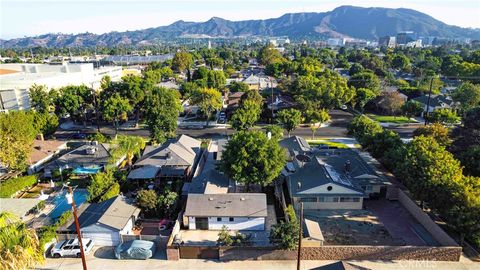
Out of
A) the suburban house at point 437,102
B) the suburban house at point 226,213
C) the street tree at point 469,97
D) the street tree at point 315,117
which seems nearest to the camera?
the suburban house at point 226,213

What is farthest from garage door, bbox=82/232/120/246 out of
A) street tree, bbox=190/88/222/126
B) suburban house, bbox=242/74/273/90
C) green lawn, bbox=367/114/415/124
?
suburban house, bbox=242/74/273/90

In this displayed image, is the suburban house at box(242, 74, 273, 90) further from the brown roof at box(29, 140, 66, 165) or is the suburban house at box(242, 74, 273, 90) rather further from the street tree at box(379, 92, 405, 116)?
the brown roof at box(29, 140, 66, 165)

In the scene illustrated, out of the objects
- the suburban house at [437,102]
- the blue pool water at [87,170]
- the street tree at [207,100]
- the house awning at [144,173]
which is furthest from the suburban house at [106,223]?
the suburban house at [437,102]

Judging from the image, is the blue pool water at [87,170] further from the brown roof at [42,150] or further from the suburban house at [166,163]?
the brown roof at [42,150]

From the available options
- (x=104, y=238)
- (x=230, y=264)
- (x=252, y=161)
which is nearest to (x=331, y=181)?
(x=252, y=161)

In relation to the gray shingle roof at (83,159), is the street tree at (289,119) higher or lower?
higher

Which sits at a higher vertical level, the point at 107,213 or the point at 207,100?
the point at 207,100

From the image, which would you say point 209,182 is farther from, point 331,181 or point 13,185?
point 13,185

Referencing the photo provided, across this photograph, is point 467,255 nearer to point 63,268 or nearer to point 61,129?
point 63,268
